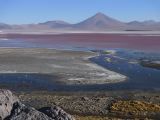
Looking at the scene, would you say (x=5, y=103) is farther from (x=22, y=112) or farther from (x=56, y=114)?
(x=56, y=114)

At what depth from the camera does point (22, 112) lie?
10.5 meters

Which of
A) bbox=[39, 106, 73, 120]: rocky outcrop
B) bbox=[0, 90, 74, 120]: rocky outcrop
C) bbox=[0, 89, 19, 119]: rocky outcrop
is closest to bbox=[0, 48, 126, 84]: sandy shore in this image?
bbox=[0, 89, 19, 119]: rocky outcrop

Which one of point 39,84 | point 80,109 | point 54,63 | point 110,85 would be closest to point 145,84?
point 110,85

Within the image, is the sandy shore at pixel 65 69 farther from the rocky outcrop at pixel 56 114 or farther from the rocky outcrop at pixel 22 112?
the rocky outcrop at pixel 56 114

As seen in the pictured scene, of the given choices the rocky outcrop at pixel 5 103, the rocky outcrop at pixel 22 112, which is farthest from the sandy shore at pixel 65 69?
the rocky outcrop at pixel 22 112

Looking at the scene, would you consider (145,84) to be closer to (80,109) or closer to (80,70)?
(80,70)

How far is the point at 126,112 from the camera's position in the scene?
1584 cm

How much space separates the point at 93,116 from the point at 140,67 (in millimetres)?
16194

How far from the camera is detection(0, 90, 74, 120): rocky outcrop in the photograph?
33.8ft

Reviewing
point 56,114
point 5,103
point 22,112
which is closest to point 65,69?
point 5,103

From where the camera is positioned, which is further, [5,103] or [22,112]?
[5,103]

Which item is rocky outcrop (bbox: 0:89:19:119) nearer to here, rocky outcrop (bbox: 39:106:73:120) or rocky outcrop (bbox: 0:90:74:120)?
rocky outcrop (bbox: 0:90:74:120)

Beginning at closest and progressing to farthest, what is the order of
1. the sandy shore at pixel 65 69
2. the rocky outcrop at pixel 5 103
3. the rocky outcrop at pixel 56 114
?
1. the rocky outcrop at pixel 56 114
2. the rocky outcrop at pixel 5 103
3. the sandy shore at pixel 65 69

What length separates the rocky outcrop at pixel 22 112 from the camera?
10.3m
